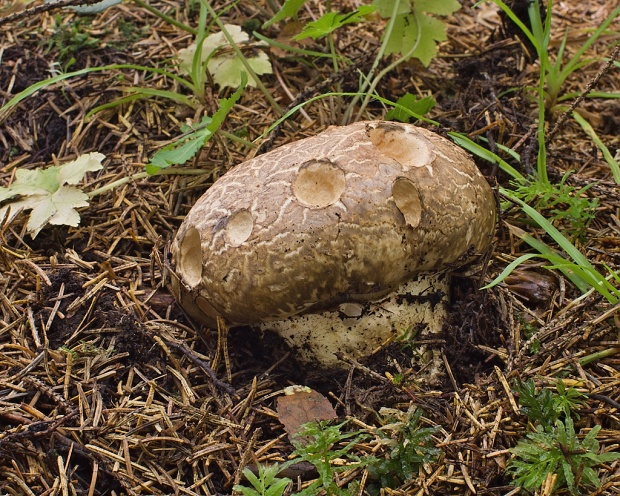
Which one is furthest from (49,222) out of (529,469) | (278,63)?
(529,469)

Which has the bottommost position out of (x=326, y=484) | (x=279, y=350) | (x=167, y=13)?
(x=279, y=350)

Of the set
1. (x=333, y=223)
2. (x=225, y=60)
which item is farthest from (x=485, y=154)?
(x=225, y=60)

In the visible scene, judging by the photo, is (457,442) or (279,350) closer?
(457,442)

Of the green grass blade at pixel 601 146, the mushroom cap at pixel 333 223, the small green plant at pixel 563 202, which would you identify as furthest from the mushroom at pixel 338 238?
the green grass blade at pixel 601 146

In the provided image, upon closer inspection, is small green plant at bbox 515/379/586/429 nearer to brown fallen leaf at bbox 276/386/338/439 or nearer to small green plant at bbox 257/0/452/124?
brown fallen leaf at bbox 276/386/338/439

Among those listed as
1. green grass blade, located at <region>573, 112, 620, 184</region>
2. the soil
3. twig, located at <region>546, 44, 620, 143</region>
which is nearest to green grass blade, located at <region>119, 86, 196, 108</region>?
the soil

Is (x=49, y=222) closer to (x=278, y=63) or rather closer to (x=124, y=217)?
(x=124, y=217)
